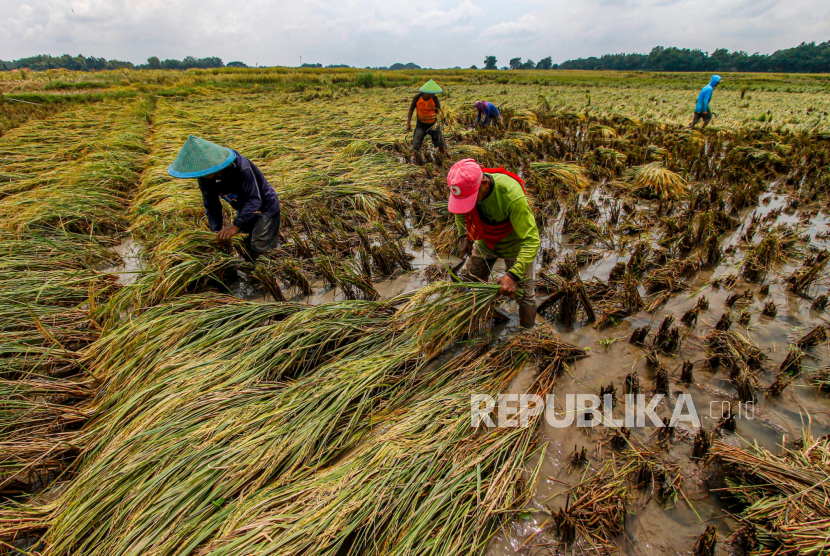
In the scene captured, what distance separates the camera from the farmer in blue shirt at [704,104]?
24.9 feet

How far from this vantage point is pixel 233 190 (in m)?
3.22

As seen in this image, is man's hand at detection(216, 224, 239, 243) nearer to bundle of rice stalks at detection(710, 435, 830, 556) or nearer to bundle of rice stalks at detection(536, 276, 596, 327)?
bundle of rice stalks at detection(536, 276, 596, 327)

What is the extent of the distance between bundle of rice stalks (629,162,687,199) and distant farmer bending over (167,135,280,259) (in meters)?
4.45

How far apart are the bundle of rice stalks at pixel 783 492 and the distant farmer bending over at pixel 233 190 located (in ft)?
11.4

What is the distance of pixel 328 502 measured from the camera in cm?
145

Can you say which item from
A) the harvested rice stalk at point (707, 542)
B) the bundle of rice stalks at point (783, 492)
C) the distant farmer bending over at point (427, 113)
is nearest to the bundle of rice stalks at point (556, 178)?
the distant farmer bending over at point (427, 113)

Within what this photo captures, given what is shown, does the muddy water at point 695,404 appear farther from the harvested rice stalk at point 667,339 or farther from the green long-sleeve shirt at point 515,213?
the green long-sleeve shirt at point 515,213

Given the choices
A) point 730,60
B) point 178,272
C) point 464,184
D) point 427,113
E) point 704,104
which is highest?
point 730,60

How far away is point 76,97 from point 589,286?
19605 millimetres

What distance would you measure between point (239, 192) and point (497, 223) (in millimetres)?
2314

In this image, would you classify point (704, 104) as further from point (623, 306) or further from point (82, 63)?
point (82, 63)

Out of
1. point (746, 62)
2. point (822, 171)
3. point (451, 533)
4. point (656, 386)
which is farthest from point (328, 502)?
point (746, 62)

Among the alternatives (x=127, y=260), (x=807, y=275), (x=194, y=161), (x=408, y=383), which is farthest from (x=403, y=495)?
(x=127, y=260)

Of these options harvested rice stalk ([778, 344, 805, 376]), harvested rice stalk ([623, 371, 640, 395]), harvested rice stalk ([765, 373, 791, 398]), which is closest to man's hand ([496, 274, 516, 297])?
harvested rice stalk ([623, 371, 640, 395])
